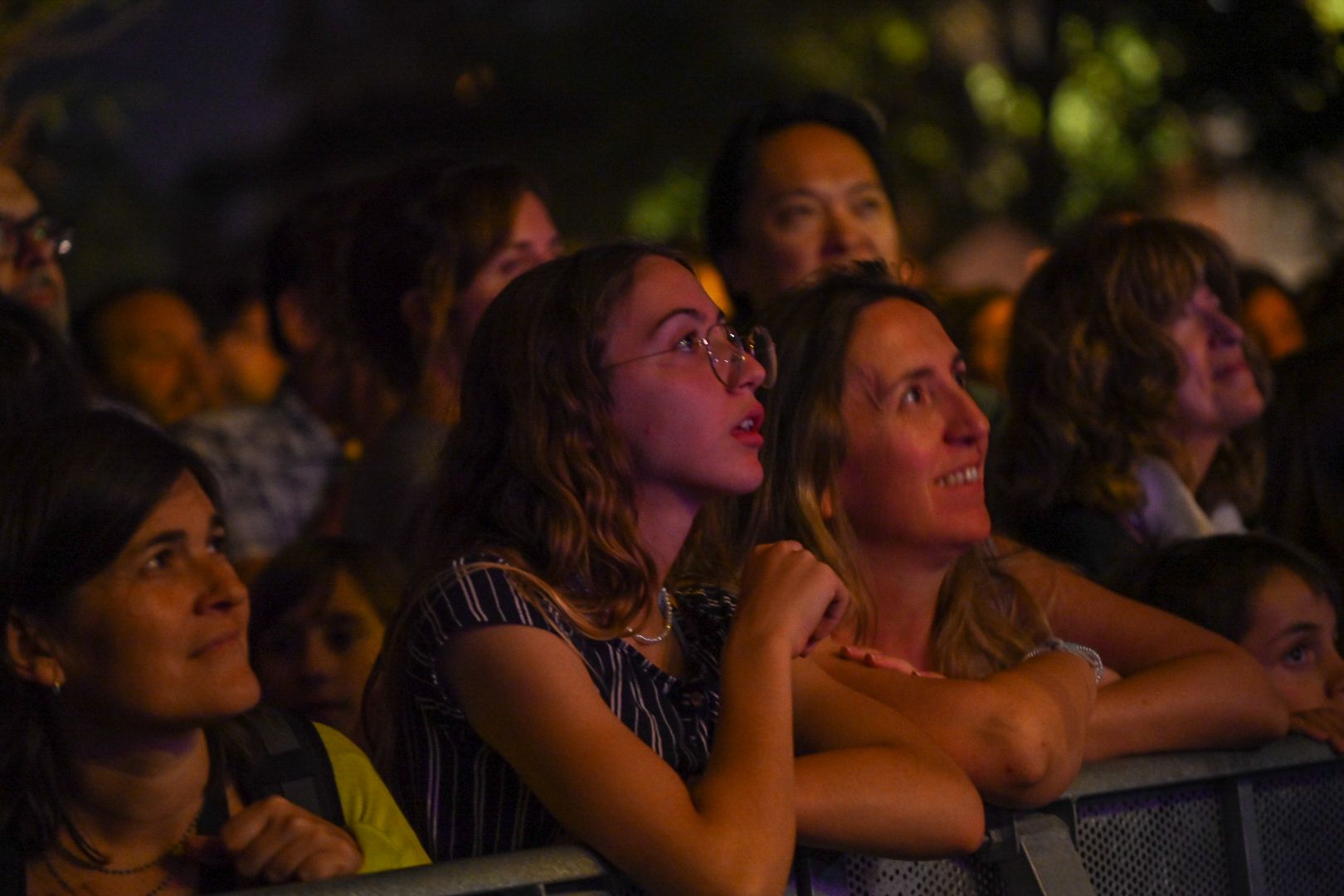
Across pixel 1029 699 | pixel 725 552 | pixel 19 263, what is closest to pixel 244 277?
pixel 19 263

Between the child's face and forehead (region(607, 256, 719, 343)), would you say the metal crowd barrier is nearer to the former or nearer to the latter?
the child's face

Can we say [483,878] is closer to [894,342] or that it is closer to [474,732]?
[474,732]

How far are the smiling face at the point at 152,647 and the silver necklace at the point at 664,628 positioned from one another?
0.59 m

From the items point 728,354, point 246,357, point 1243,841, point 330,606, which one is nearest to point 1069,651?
point 1243,841

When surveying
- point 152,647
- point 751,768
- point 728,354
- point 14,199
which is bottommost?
point 751,768

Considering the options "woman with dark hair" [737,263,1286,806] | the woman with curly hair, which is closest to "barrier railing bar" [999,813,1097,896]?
"woman with dark hair" [737,263,1286,806]

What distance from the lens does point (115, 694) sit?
2.64 meters

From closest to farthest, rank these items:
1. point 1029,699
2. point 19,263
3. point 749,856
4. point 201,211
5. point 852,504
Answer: point 749,856
point 1029,699
point 852,504
point 19,263
point 201,211

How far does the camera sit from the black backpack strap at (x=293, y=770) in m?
2.73

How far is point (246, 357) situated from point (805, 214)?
4882 mm

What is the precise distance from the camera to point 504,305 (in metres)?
3.05

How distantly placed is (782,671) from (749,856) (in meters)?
0.31

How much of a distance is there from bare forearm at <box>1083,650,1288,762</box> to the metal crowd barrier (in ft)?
0.16

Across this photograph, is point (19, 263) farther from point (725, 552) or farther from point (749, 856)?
point (749, 856)
